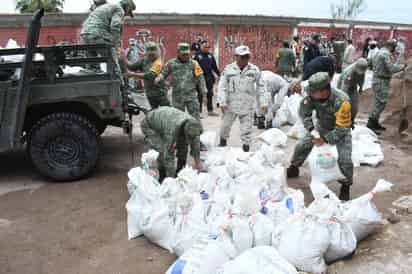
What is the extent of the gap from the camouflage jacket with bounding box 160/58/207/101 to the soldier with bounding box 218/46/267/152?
1.50 feet

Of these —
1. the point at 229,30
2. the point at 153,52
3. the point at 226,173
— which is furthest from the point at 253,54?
the point at 226,173

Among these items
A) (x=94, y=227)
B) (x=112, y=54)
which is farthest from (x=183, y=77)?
(x=94, y=227)

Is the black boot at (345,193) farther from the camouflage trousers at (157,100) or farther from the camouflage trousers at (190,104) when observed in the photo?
the camouflage trousers at (157,100)

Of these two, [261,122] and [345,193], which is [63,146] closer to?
[345,193]

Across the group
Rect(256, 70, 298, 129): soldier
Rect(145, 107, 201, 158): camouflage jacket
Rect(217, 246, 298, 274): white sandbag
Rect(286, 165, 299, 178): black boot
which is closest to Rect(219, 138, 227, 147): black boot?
Rect(286, 165, 299, 178): black boot

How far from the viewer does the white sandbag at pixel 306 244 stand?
260 cm

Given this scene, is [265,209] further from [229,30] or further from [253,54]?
[253,54]

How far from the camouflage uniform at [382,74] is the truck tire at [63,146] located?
4.48 metres

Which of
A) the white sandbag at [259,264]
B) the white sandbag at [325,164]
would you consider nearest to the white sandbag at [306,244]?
the white sandbag at [259,264]

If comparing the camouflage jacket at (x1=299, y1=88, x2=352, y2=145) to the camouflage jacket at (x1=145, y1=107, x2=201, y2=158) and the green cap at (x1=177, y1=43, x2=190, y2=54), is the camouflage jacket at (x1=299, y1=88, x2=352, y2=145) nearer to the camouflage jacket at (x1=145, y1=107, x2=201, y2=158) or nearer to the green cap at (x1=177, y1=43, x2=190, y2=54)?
the camouflage jacket at (x1=145, y1=107, x2=201, y2=158)

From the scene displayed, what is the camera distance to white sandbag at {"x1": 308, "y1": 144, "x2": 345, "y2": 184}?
3.72 metres

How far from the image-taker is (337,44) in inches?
545

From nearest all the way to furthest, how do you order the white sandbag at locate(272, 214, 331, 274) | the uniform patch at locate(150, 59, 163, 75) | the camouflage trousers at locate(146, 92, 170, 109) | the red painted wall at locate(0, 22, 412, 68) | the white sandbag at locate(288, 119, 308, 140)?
1. the white sandbag at locate(272, 214, 331, 274)
2. the uniform patch at locate(150, 59, 163, 75)
3. the camouflage trousers at locate(146, 92, 170, 109)
4. the white sandbag at locate(288, 119, 308, 140)
5. the red painted wall at locate(0, 22, 412, 68)

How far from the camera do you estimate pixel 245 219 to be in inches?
107
